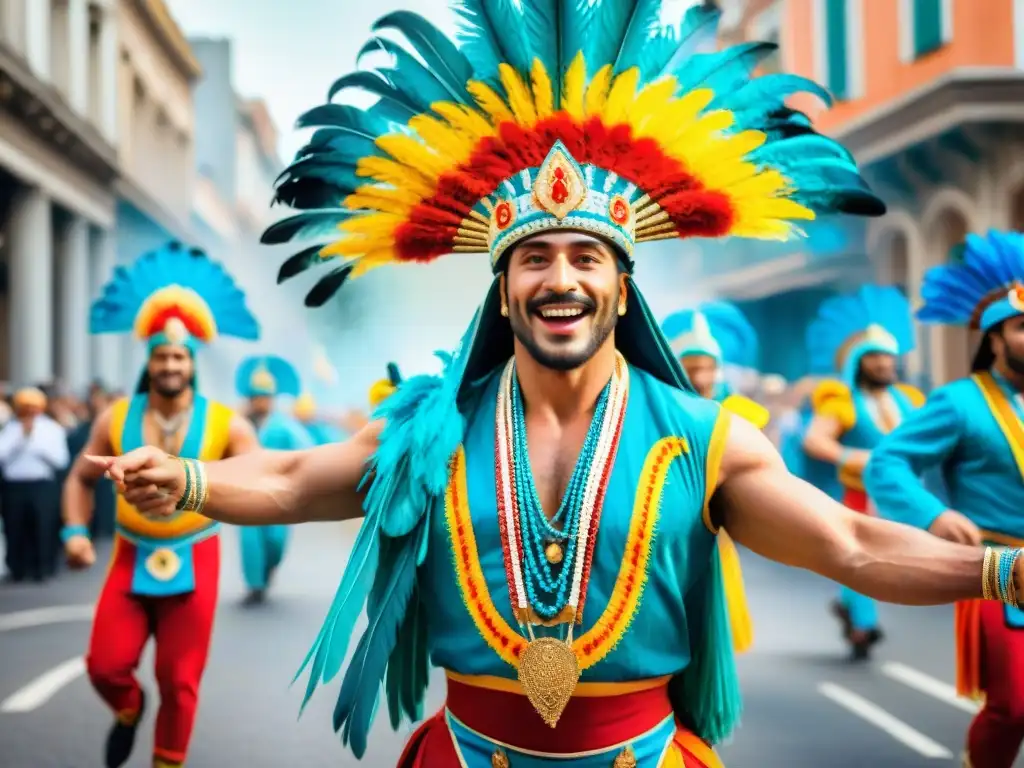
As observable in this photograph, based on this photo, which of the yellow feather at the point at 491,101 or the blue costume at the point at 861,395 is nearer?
the yellow feather at the point at 491,101

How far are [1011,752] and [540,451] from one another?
2.65m

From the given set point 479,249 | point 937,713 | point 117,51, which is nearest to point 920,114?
point 937,713

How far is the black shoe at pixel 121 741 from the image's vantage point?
5.51 meters

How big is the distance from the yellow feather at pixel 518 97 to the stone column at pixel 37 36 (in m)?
18.9

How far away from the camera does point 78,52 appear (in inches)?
922

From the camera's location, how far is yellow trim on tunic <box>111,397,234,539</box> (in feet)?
17.7

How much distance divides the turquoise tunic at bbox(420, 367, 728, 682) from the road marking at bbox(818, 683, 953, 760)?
3583 millimetres

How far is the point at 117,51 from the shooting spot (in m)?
27.0

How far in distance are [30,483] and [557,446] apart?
1029 centimetres

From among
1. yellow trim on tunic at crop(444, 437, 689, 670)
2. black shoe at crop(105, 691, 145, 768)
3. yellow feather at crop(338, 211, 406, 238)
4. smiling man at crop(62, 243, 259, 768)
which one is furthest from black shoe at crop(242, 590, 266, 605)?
yellow trim on tunic at crop(444, 437, 689, 670)

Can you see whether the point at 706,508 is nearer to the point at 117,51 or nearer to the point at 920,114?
the point at 920,114

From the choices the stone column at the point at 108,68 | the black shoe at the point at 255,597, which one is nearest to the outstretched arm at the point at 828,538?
the black shoe at the point at 255,597

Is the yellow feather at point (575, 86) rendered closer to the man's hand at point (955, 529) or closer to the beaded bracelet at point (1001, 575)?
the beaded bracelet at point (1001, 575)

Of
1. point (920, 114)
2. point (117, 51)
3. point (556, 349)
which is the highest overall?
point (117, 51)
